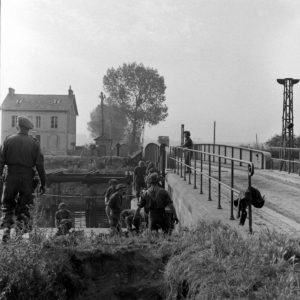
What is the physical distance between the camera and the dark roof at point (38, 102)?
54.4 m

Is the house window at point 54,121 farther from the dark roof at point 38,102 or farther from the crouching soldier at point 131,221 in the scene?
the crouching soldier at point 131,221

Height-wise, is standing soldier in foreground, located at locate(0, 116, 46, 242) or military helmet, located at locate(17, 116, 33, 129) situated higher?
military helmet, located at locate(17, 116, 33, 129)

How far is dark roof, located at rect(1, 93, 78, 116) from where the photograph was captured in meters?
54.4

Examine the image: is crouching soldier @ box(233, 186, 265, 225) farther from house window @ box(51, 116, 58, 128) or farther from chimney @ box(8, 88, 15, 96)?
chimney @ box(8, 88, 15, 96)

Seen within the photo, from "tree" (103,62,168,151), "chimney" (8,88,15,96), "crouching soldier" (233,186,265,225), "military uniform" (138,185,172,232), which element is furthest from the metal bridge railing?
"chimney" (8,88,15,96)

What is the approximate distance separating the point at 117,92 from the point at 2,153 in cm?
4996

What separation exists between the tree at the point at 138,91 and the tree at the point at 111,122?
1639 mm

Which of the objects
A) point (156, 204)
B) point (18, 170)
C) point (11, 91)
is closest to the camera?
point (18, 170)

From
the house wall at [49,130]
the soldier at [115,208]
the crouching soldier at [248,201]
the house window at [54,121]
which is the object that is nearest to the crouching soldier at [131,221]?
the soldier at [115,208]

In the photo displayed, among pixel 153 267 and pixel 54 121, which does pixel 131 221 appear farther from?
pixel 54 121

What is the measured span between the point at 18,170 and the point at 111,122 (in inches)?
2165

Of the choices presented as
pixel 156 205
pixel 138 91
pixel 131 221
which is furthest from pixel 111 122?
pixel 156 205

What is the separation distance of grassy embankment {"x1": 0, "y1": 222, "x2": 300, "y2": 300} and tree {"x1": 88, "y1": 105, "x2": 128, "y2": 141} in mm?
50687

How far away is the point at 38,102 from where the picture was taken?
55.8 meters
